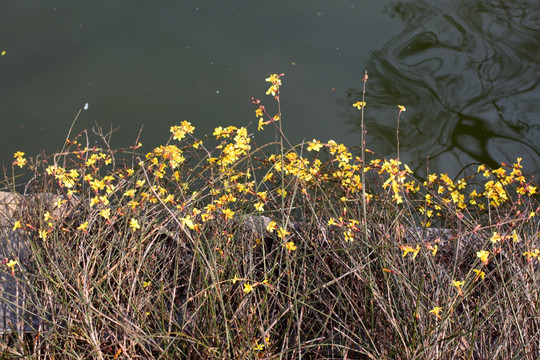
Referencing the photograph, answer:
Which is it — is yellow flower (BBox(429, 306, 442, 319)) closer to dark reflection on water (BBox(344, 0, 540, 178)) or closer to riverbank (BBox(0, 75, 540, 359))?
riverbank (BBox(0, 75, 540, 359))

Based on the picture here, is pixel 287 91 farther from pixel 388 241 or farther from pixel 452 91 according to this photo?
pixel 388 241

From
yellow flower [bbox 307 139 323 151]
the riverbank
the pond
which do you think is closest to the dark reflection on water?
the pond

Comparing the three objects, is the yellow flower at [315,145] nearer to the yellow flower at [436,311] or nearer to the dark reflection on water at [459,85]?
the yellow flower at [436,311]

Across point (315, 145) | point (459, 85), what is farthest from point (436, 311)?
point (459, 85)

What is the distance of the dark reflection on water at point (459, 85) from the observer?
3.17m

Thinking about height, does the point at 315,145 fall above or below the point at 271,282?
above

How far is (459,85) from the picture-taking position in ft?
11.2

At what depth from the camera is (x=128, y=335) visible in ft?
5.99

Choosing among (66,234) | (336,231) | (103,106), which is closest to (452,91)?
(336,231)

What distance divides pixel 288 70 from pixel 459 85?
3.57 ft

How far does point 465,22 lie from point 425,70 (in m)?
0.50

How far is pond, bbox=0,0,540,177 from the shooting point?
3.22 metres

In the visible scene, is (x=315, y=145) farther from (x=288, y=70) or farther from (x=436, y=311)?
(x=288, y=70)

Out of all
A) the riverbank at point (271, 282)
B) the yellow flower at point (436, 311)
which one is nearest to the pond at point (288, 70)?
the riverbank at point (271, 282)
